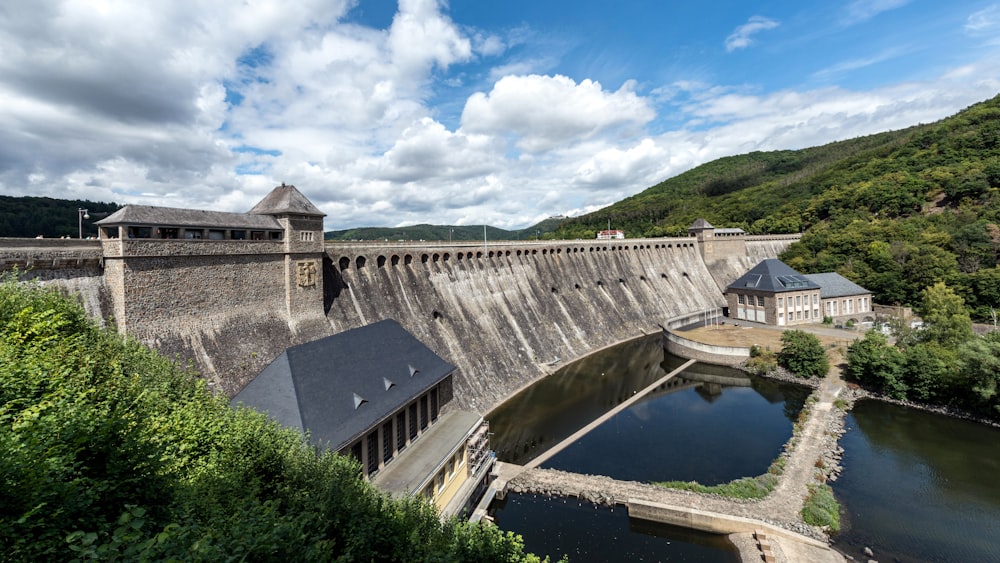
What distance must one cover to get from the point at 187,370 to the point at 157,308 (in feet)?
14.5

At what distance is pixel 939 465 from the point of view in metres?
27.1

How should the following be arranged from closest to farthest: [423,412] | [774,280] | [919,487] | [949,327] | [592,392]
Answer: [423,412] < [919,487] < [949,327] < [592,392] < [774,280]

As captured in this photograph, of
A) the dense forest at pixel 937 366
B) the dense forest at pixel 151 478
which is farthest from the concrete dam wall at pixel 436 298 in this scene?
the dense forest at pixel 937 366

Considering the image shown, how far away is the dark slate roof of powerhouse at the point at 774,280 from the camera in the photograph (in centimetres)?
5888

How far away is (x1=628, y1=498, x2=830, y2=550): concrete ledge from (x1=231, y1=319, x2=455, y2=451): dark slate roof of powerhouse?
43.0ft

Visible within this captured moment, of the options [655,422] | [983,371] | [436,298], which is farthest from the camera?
[436,298]

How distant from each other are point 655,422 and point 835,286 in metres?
47.2

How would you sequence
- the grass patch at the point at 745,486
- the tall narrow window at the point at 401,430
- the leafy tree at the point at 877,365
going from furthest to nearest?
the leafy tree at the point at 877,365
the grass patch at the point at 745,486
the tall narrow window at the point at 401,430

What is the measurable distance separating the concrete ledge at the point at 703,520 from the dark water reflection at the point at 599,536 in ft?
1.06

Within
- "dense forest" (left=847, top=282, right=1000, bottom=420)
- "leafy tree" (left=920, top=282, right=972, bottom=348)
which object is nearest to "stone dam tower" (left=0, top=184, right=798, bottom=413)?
"dense forest" (left=847, top=282, right=1000, bottom=420)

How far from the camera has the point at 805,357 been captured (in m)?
41.8

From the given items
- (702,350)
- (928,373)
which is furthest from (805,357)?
(702,350)

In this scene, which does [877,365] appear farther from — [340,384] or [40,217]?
[40,217]

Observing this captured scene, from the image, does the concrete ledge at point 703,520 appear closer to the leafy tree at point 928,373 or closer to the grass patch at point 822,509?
the grass patch at point 822,509
